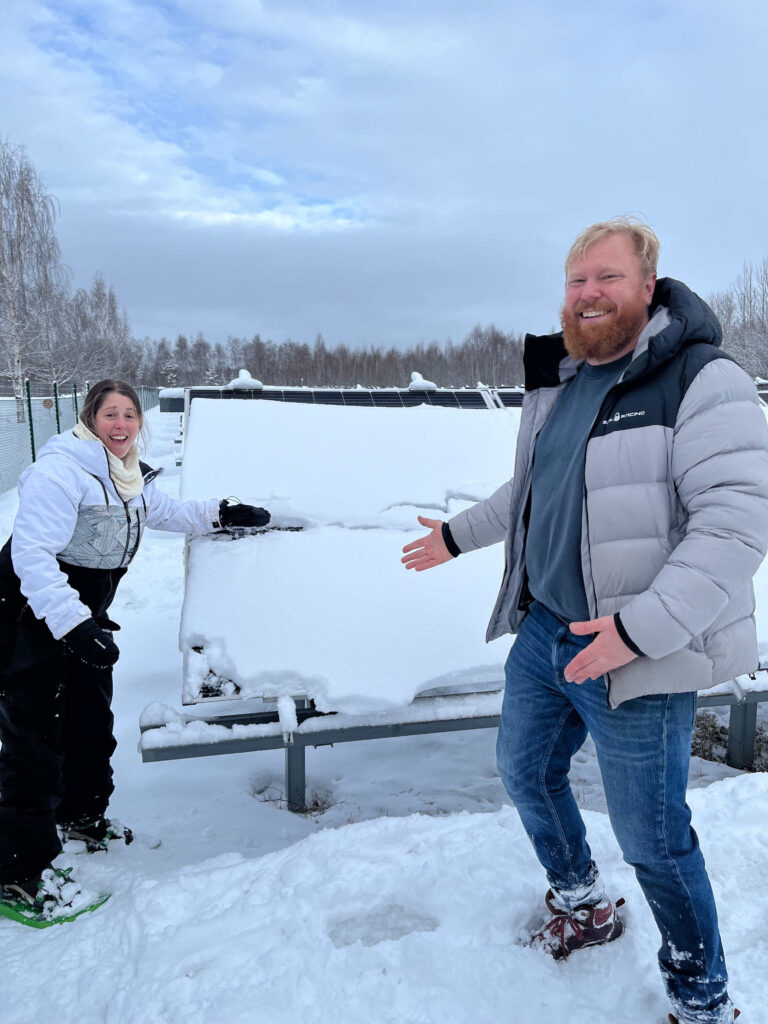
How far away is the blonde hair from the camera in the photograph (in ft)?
5.67

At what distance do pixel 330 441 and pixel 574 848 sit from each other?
106 inches

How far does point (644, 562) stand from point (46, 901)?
2494mm

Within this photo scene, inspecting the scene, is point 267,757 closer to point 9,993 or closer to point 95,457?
point 9,993

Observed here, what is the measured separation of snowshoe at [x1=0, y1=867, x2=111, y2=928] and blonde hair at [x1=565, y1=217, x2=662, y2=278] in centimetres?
281

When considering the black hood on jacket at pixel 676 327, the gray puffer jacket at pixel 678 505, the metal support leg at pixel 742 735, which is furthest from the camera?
the metal support leg at pixel 742 735

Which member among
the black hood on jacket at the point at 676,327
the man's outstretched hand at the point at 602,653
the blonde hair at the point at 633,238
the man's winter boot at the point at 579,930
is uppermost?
the blonde hair at the point at 633,238

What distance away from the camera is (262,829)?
316cm

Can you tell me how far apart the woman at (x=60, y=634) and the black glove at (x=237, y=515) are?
0.41 meters

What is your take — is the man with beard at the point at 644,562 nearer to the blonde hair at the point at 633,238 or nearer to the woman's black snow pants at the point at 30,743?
the blonde hair at the point at 633,238

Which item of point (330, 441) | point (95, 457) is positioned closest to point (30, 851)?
point (95, 457)

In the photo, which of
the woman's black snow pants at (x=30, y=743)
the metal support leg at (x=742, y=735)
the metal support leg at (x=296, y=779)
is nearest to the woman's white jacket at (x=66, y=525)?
the woman's black snow pants at (x=30, y=743)

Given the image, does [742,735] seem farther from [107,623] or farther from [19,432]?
[19,432]

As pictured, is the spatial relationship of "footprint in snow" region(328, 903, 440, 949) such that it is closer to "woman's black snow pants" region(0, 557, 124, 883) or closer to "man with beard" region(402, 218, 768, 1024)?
"man with beard" region(402, 218, 768, 1024)

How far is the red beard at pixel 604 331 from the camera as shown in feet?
5.61
